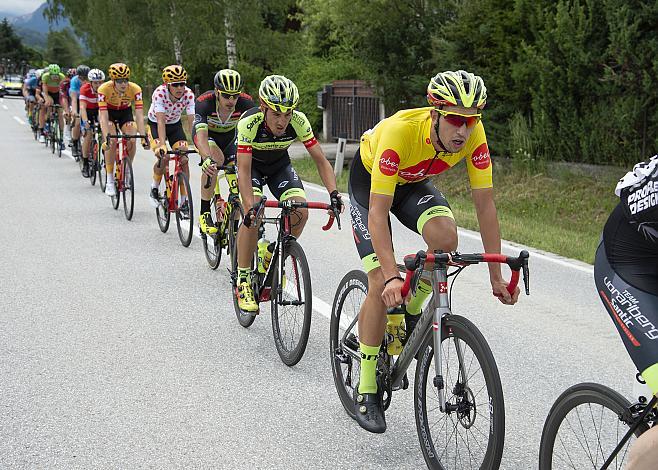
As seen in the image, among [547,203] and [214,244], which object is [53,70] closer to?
[547,203]

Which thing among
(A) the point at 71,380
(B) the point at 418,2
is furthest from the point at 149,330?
(B) the point at 418,2

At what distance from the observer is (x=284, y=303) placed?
593 cm

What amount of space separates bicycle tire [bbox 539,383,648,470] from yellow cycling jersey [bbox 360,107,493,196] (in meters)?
1.24

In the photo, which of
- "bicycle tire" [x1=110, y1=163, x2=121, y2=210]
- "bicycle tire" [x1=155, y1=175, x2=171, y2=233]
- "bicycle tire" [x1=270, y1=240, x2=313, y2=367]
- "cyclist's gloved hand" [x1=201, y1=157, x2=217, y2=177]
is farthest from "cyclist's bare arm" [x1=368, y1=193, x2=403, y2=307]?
"bicycle tire" [x1=110, y1=163, x2=121, y2=210]

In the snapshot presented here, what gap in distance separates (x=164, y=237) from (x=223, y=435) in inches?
247

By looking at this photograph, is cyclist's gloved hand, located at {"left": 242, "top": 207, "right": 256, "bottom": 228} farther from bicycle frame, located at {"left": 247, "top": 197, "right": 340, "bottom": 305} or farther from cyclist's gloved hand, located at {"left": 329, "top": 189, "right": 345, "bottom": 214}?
cyclist's gloved hand, located at {"left": 329, "top": 189, "right": 345, "bottom": 214}

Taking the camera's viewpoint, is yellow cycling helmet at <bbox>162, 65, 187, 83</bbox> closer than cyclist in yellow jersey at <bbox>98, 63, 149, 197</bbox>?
Yes

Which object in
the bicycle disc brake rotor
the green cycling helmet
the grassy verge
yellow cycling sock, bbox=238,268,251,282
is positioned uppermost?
the green cycling helmet

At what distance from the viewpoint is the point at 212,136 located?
8.89 metres

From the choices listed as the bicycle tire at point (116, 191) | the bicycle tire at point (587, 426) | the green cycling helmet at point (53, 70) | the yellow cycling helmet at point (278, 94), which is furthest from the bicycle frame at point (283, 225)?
the green cycling helmet at point (53, 70)

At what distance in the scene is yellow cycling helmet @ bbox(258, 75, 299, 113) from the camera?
231 inches

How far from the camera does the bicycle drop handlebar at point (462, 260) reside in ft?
11.7

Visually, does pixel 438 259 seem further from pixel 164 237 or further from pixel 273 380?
pixel 164 237

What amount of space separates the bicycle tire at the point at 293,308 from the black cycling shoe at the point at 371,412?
1112mm
